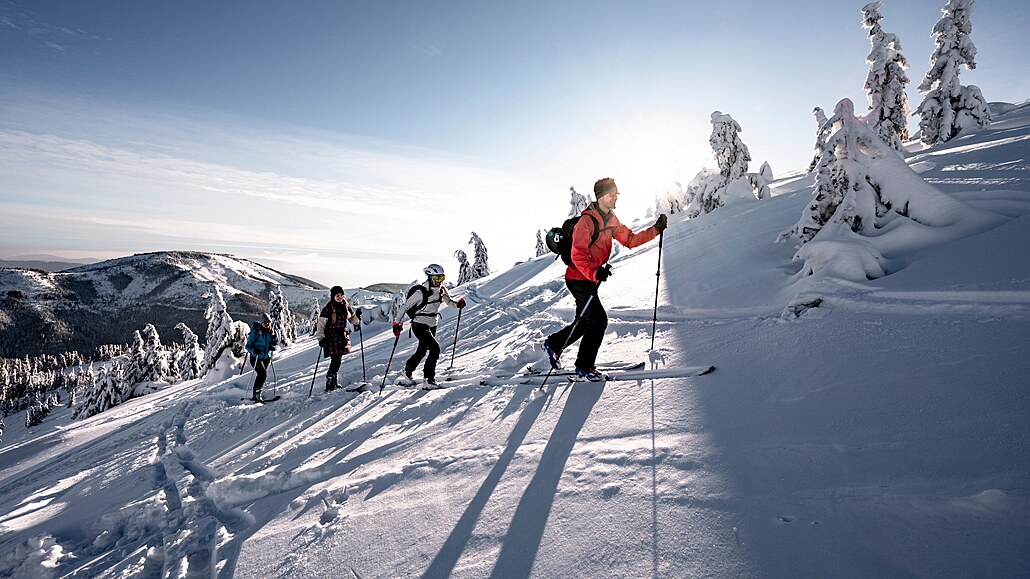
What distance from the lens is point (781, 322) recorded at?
5203 millimetres

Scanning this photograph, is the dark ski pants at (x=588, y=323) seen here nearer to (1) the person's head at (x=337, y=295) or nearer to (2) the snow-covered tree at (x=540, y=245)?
(1) the person's head at (x=337, y=295)

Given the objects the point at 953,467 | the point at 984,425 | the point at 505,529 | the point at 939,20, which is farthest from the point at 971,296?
the point at 939,20

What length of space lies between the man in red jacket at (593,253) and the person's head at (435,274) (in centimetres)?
328

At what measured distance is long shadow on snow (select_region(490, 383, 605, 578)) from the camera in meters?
2.37

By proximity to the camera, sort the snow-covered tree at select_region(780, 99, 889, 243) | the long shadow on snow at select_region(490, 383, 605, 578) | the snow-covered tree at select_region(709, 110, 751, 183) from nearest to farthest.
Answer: the long shadow on snow at select_region(490, 383, 605, 578) < the snow-covered tree at select_region(780, 99, 889, 243) < the snow-covered tree at select_region(709, 110, 751, 183)

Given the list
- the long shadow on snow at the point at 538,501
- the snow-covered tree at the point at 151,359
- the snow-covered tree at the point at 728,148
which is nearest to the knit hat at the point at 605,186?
the long shadow on snow at the point at 538,501

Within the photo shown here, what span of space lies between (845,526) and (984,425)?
129 centimetres

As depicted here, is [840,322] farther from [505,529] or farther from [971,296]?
[505,529]

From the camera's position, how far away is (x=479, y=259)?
53.4 meters

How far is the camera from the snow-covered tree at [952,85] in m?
24.5

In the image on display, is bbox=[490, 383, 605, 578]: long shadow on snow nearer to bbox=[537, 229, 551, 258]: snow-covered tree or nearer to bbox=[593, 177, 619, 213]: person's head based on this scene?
bbox=[593, 177, 619, 213]: person's head

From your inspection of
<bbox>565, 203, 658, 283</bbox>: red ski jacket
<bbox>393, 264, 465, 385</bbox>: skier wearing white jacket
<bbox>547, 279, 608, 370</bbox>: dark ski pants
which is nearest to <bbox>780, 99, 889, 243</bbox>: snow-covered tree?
<bbox>565, 203, 658, 283</bbox>: red ski jacket

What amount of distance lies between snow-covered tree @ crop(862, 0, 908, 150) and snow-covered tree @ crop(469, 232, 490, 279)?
3896cm

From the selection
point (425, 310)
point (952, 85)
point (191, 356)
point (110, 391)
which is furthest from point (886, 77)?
point (110, 391)
